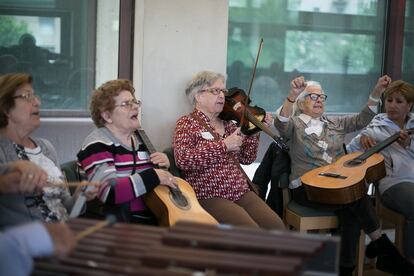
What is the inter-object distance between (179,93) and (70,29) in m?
0.83

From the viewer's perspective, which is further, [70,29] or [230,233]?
[70,29]

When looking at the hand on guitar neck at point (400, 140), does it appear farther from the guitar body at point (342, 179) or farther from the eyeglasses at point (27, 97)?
the eyeglasses at point (27, 97)

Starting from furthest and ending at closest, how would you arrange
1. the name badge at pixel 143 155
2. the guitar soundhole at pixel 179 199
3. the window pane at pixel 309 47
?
the window pane at pixel 309 47 → the name badge at pixel 143 155 → the guitar soundhole at pixel 179 199

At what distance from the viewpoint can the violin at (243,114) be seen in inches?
152

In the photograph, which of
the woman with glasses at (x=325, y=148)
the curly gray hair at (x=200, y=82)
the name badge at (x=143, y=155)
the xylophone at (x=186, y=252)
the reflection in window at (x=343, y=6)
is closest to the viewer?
the xylophone at (x=186, y=252)

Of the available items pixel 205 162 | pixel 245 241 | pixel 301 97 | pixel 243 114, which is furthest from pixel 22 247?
pixel 301 97

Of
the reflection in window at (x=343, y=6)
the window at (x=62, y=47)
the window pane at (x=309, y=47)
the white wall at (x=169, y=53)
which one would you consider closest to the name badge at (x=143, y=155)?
the white wall at (x=169, y=53)

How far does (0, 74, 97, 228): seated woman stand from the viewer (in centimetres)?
296

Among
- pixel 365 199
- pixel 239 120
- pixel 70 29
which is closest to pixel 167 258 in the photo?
pixel 239 120

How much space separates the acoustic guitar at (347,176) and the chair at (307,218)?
129 millimetres

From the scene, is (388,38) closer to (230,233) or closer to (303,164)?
(303,164)

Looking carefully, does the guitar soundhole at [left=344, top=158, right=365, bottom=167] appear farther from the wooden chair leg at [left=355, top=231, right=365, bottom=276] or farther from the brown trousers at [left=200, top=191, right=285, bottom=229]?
the brown trousers at [left=200, top=191, right=285, bottom=229]

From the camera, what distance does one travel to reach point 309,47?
211 inches

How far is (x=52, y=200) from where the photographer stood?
3.06 metres
